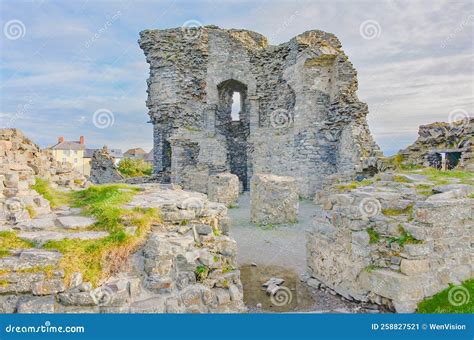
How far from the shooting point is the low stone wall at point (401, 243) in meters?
4.57

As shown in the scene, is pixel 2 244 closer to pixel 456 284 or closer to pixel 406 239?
pixel 406 239

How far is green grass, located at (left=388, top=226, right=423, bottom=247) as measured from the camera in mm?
4648

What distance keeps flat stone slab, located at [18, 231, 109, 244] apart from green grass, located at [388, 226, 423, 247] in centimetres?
378

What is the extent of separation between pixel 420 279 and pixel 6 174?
6788mm

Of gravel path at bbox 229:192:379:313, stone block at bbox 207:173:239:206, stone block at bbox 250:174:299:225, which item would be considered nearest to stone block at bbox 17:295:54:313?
gravel path at bbox 229:192:379:313

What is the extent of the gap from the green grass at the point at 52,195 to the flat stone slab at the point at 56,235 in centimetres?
156

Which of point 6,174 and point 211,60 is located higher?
point 211,60

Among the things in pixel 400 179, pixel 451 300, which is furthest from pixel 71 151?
Result: pixel 451 300

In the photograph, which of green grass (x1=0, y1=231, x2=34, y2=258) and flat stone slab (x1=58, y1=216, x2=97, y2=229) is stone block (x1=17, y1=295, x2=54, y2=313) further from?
flat stone slab (x1=58, y1=216, x2=97, y2=229)

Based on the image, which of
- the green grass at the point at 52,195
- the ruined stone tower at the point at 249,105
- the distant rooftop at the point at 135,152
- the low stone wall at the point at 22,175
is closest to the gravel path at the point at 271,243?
the green grass at the point at 52,195

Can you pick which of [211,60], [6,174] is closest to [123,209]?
[6,174]

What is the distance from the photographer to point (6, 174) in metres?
6.10

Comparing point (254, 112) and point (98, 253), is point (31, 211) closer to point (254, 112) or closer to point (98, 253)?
point (98, 253)

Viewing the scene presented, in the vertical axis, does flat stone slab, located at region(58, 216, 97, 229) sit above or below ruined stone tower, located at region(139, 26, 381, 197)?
below
